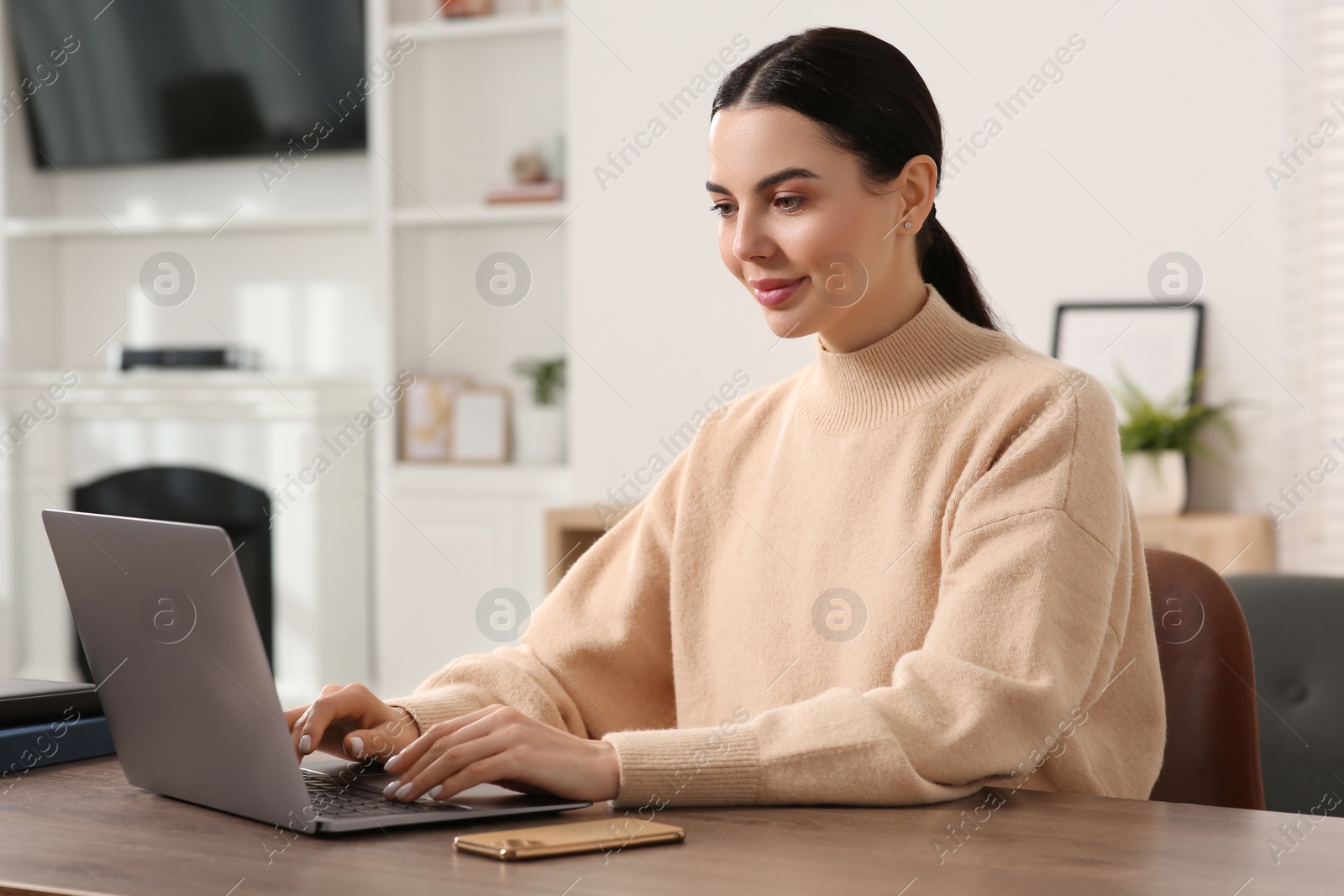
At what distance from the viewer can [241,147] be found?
4.56 metres

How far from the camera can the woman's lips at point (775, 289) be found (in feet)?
4.38

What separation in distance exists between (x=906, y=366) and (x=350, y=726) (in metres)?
0.62

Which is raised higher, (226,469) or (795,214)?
(795,214)

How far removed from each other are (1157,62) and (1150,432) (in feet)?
2.72

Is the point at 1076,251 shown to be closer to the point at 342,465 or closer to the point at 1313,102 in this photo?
the point at 1313,102

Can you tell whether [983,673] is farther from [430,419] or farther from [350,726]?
[430,419]

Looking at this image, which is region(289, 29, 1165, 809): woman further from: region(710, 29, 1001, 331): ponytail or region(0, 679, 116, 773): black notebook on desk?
region(0, 679, 116, 773): black notebook on desk

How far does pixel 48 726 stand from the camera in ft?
4.10

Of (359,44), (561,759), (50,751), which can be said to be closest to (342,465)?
(359,44)

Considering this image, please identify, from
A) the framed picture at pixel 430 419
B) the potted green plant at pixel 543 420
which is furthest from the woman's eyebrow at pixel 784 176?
the framed picture at pixel 430 419

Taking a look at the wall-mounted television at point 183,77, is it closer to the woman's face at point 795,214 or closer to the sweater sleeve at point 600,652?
the sweater sleeve at point 600,652

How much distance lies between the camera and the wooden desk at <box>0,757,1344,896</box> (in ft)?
2.78

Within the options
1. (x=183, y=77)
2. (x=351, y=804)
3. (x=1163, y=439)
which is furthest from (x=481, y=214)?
(x=351, y=804)

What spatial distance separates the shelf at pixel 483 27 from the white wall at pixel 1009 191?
251 millimetres
